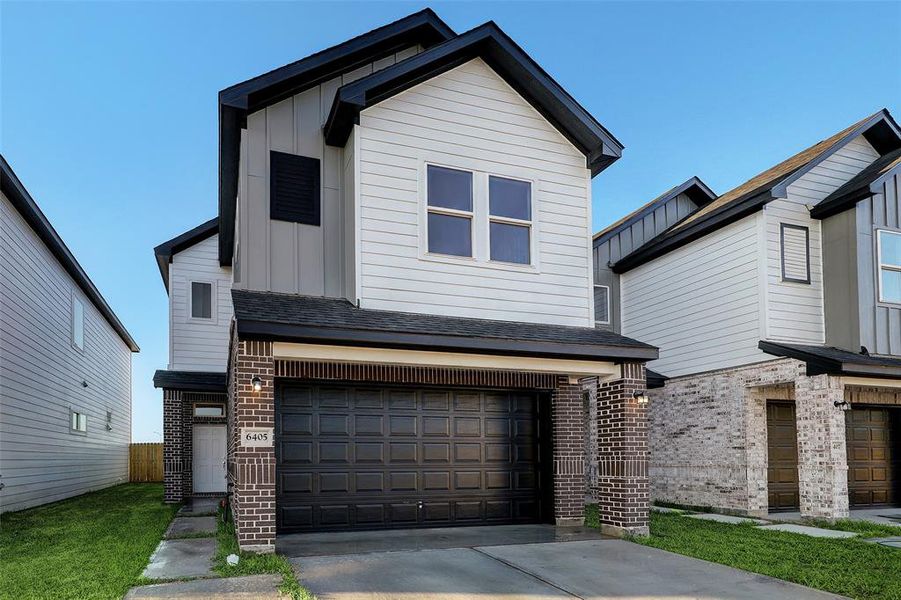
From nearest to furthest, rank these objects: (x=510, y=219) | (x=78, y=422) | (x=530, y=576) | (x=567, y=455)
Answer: (x=530, y=576)
(x=510, y=219)
(x=567, y=455)
(x=78, y=422)

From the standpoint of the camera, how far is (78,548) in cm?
958

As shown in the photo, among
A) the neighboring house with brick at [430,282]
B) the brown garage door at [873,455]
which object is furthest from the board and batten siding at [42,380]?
the brown garage door at [873,455]

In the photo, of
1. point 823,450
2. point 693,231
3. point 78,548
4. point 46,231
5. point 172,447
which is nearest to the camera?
point 78,548

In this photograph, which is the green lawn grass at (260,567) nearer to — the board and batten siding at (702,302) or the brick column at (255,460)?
the brick column at (255,460)

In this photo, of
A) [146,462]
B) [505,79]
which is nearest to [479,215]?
[505,79]

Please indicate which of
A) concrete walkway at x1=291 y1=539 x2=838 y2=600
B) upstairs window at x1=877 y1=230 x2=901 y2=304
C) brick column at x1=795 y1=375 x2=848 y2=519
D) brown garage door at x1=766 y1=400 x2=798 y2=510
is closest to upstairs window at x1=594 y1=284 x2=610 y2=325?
brown garage door at x1=766 y1=400 x2=798 y2=510

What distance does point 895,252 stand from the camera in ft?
43.8

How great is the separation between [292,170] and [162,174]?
20621 mm

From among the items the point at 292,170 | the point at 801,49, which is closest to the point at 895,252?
the point at 801,49

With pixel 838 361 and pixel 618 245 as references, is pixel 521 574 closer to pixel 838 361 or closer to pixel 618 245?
pixel 838 361

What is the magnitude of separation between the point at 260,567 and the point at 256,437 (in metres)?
1.56

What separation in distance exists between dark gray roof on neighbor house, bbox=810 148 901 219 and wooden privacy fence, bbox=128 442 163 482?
80.6 feet

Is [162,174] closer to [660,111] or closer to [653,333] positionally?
[660,111]

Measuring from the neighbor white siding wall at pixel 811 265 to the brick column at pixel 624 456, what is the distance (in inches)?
152
